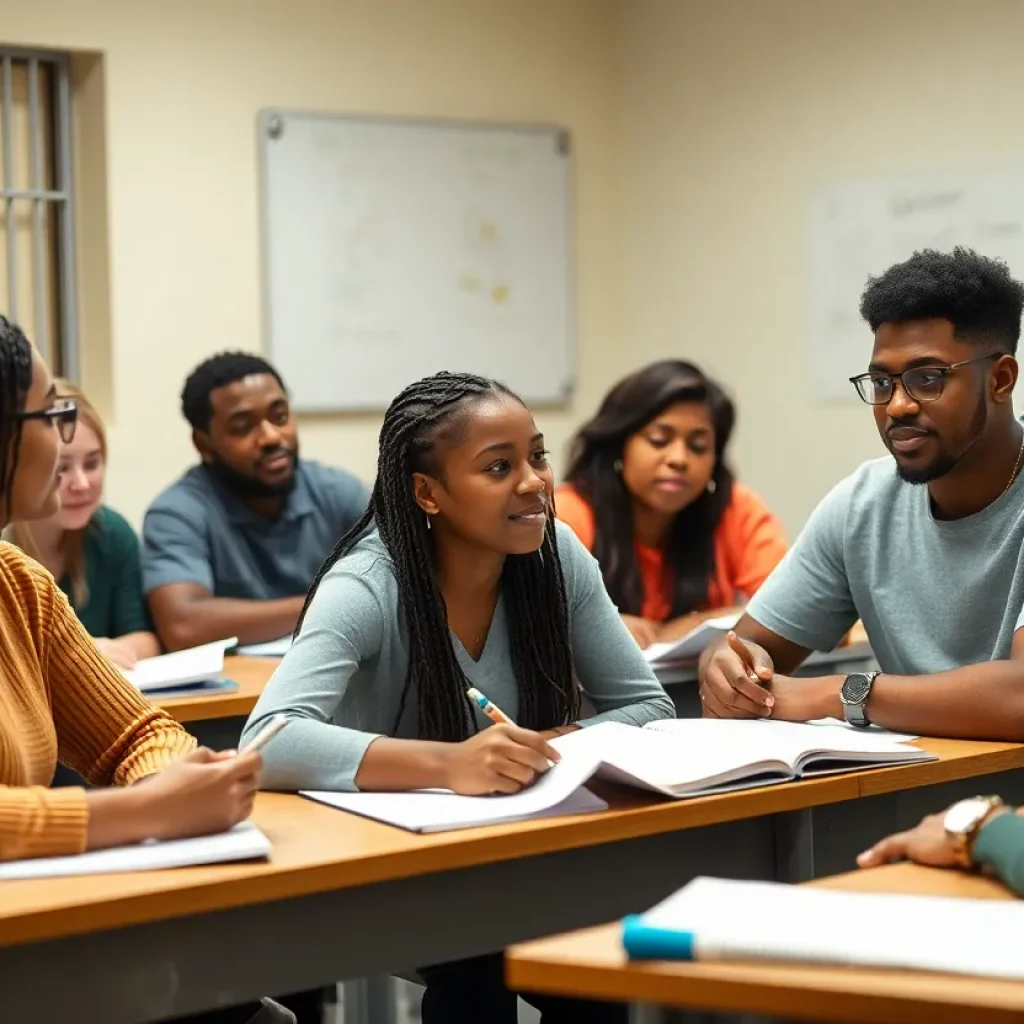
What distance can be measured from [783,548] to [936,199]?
1.51 metres

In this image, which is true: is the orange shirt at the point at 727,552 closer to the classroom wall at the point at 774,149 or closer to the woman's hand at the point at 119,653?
the woman's hand at the point at 119,653

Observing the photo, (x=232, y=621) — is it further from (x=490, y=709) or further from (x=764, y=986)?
(x=764, y=986)

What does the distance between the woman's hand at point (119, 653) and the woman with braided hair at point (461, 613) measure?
3.22 feet

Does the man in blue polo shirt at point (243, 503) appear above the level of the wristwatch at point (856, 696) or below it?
above

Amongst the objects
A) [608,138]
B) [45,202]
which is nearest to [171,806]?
[45,202]

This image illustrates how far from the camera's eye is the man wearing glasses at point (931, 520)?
7.64 ft

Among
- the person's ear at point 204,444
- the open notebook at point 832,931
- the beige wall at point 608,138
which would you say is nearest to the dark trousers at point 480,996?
the open notebook at point 832,931

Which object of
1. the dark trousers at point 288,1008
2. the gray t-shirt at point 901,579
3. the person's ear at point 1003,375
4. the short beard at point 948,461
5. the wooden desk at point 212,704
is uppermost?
the person's ear at point 1003,375

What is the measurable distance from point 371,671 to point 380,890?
0.55 metres

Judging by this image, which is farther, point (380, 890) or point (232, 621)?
point (232, 621)

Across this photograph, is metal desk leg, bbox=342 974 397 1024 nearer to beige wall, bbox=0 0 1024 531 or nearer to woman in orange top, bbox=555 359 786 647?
woman in orange top, bbox=555 359 786 647

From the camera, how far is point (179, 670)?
2.96m

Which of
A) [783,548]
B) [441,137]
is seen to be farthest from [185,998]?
[441,137]

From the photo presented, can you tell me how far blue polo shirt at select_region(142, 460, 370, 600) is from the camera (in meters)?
3.71
